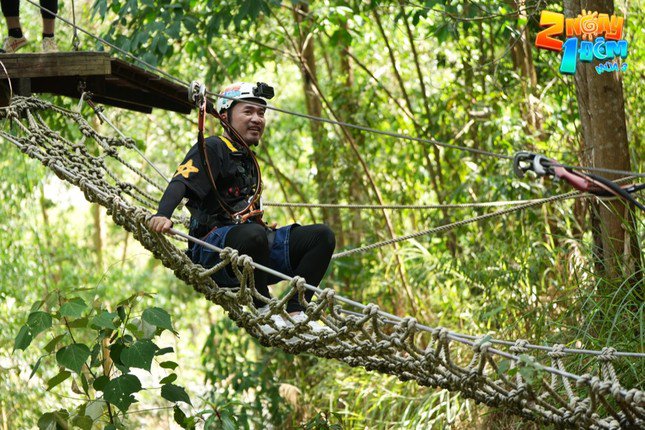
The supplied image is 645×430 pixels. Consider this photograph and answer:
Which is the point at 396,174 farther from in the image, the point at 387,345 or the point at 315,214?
the point at 387,345

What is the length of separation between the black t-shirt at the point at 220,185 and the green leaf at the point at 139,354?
375mm

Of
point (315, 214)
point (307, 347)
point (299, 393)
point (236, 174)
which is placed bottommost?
point (299, 393)

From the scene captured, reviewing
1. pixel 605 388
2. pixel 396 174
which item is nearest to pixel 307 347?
pixel 605 388

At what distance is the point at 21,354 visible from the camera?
6762 mm

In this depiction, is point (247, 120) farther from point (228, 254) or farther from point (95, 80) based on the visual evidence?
point (95, 80)

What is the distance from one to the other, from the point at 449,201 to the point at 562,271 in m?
1.56

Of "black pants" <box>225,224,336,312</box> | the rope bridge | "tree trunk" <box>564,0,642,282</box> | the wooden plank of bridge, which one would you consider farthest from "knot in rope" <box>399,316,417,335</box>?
the wooden plank of bridge

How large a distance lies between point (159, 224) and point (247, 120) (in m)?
0.53

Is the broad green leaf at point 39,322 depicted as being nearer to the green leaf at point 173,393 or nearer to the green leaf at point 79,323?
the green leaf at point 79,323

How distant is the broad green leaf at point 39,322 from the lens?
2953 millimetres

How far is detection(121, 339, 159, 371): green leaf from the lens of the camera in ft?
9.69

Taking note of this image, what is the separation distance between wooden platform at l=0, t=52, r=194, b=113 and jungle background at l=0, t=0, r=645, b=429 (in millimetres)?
579

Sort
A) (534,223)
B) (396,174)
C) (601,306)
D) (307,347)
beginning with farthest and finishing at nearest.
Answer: (396,174) → (534,223) → (601,306) → (307,347)

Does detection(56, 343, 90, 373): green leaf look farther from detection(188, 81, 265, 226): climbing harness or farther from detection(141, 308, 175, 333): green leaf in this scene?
detection(188, 81, 265, 226): climbing harness
